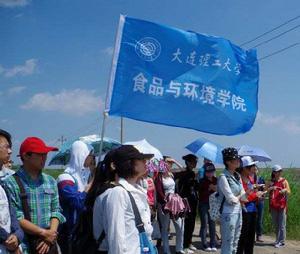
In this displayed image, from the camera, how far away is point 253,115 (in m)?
6.29

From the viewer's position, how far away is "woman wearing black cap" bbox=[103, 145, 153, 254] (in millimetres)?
2918

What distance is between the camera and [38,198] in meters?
3.90

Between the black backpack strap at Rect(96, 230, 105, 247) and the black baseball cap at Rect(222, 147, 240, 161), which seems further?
the black baseball cap at Rect(222, 147, 240, 161)

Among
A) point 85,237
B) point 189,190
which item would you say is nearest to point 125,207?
point 85,237

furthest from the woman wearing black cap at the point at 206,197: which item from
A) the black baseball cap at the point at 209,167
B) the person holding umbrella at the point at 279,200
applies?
the person holding umbrella at the point at 279,200

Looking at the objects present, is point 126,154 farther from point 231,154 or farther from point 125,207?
point 231,154

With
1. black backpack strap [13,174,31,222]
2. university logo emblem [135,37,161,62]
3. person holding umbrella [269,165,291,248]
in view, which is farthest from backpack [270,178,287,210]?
black backpack strap [13,174,31,222]

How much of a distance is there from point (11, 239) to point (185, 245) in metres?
5.50

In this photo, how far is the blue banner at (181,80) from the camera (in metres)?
5.40

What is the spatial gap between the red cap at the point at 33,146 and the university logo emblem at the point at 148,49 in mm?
2007

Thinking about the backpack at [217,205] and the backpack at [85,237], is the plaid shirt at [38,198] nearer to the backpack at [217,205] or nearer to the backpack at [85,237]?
the backpack at [85,237]

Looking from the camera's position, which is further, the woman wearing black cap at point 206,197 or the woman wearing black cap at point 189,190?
the woman wearing black cap at point 206,197

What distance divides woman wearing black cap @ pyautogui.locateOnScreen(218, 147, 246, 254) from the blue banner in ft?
1.29

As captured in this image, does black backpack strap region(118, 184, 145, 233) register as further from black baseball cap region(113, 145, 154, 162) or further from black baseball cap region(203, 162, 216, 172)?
black baseball cap region(203, 162, 216, 172)
